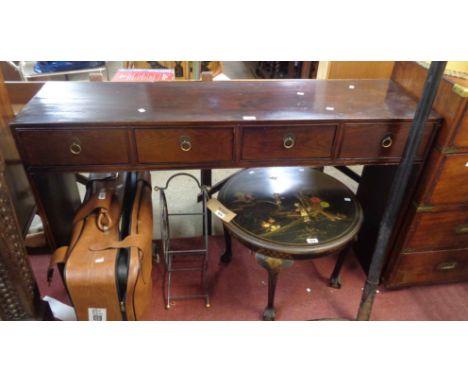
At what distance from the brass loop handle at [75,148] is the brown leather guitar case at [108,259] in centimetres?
26

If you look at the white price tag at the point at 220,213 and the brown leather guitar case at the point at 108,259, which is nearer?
the brown leather guitar case at the point at 108,259

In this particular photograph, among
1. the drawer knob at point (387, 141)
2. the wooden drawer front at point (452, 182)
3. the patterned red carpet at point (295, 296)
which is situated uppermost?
the drawer knob at point (387, 141)

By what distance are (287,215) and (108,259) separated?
2.28ft

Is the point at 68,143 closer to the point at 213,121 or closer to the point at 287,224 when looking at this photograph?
the point at 213,121

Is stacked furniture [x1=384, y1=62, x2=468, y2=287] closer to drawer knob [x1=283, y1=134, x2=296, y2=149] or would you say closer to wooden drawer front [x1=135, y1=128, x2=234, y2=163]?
drawer knob [x1=283, y1=134, x2=296, y2=149]

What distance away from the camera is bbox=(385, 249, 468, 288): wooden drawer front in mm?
1588

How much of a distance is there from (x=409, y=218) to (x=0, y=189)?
146 centimetres

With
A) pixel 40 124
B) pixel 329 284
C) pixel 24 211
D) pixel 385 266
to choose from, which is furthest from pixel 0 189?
pixel 385 266

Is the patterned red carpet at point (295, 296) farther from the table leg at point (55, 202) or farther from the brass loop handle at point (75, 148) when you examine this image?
the brass loop handle at point (75, 148)

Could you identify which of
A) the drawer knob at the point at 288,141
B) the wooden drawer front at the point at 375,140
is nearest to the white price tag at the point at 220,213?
the drawer knob at the point at 288,141

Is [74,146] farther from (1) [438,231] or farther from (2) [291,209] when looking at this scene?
(1) [438,231]

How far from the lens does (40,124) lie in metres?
1.15

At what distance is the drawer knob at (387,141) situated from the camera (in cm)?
129

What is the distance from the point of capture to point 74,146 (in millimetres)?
1196
